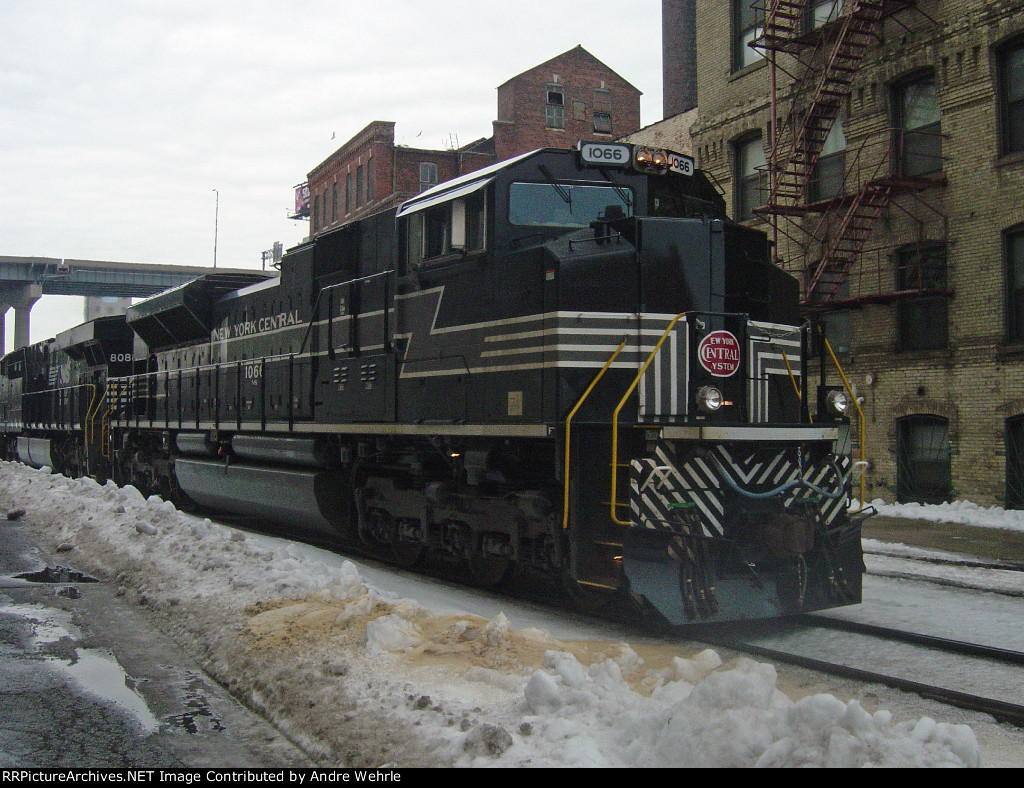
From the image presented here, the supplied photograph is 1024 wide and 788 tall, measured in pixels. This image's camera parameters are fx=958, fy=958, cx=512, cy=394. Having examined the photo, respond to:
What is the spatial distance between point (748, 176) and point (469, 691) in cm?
1660

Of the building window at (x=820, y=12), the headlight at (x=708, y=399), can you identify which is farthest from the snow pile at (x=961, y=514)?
the building window at (x=820, y=12)

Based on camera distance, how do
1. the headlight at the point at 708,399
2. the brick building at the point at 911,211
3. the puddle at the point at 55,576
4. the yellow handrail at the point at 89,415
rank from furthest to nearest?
1. the yellow handrail at the point at 89,415
2. the brick building at the point at 911,211
3. the puddle at the point at 55,576
4. the headlight at the point at 708,399

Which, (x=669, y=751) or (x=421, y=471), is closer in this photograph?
(x=669, y=751)

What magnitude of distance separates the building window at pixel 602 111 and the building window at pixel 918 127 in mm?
28062

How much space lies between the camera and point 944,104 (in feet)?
50.8

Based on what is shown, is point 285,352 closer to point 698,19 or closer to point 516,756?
point 516,756

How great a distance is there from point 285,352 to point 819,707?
29.4ft

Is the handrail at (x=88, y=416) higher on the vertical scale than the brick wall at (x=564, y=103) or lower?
lower

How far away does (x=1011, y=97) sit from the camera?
48.3ft

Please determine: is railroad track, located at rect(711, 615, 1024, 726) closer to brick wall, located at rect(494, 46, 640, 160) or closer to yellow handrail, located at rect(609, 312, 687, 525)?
yellow handrail, located at rect(609, 312, 687, 525)

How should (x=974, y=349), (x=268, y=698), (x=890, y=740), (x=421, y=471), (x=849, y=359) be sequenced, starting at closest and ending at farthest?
(x=890, y=740) → (x=268, y=698) → (x=421, y=471) → (x=974, y=349) → (x=849, y=359)

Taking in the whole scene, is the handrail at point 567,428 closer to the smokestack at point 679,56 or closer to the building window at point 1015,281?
the building window at point 1015,281

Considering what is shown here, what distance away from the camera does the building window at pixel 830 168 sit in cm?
1738

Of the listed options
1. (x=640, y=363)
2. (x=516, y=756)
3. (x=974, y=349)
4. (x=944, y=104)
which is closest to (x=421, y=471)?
(x=640, y=363)
